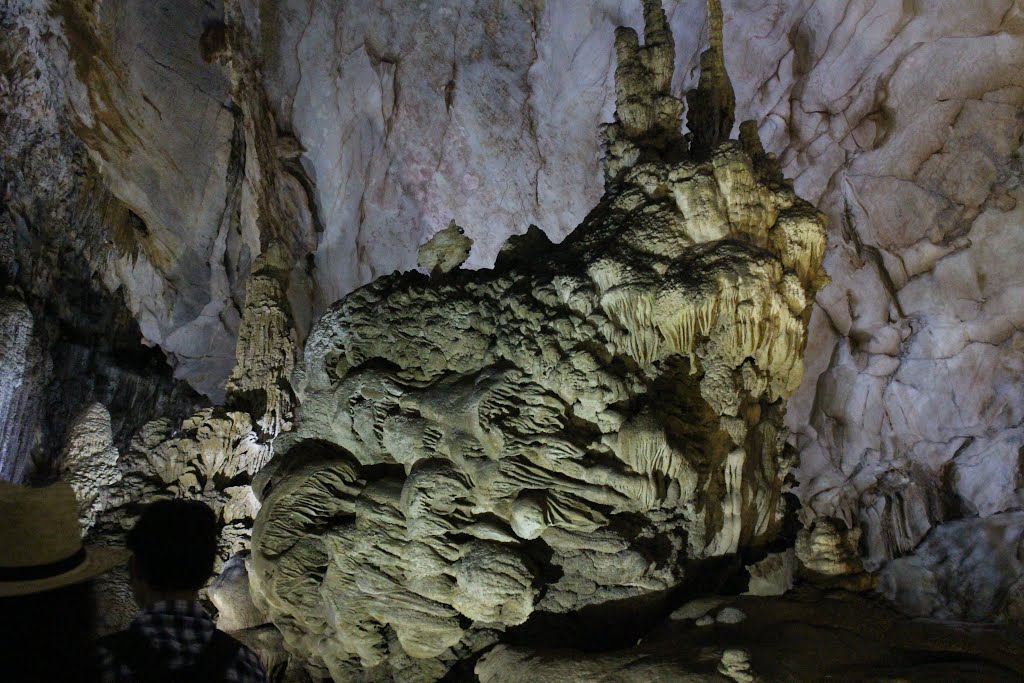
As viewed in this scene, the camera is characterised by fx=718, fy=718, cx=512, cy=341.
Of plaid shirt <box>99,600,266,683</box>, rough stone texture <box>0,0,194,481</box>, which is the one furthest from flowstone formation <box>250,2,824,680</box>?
rough stone texture <box>0,0,194,481</box>

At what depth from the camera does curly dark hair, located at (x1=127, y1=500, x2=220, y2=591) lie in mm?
2203

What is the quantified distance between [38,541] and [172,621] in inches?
15.7

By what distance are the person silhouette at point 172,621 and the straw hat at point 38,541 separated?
21cm

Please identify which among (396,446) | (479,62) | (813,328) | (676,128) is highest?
(479,62)

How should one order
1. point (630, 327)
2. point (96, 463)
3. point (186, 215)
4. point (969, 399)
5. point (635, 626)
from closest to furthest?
point (635, 626) → point (630, 327) → point (969, 399) → point (96, 463) → point (186, 215)

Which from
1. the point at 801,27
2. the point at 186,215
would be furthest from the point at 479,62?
the point at 186,215

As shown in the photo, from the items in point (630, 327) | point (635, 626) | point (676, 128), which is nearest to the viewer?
point (635, 626)

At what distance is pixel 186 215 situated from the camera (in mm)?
9961

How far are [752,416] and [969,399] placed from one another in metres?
3.19

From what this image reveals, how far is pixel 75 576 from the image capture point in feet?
6.15

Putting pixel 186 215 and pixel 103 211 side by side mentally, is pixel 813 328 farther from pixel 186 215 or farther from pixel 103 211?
pixel 103 211

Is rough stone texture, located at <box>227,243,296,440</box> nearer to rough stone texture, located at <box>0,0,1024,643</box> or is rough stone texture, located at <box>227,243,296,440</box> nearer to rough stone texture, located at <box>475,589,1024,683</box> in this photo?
rough stone texture, located at <box>0,0,1024,643</box>

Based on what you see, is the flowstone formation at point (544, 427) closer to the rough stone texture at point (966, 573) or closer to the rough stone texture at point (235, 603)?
the rough stone texture at point (235, 603)

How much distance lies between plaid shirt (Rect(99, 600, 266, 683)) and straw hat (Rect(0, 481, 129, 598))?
0.65ft
